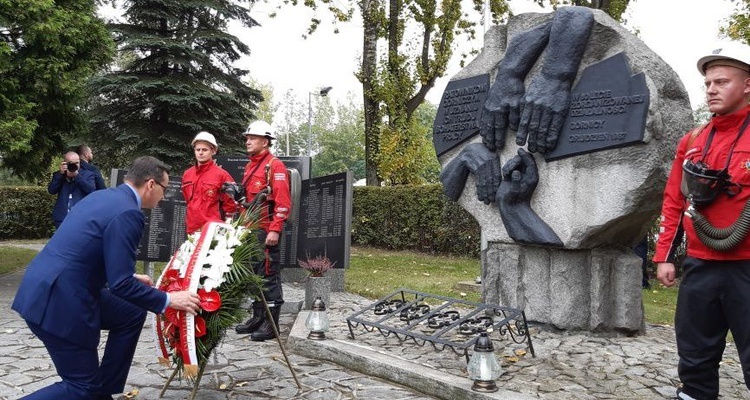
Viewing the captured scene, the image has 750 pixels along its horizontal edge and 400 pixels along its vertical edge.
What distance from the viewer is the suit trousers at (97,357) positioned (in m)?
3.17

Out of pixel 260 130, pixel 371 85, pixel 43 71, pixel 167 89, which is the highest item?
pixel 371 85

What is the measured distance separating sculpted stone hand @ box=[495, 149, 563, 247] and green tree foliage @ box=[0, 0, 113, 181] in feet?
20.7

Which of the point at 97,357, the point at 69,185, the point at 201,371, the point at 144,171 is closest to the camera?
the point at 97,357

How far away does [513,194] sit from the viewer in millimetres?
5875

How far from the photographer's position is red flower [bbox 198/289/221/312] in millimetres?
3596

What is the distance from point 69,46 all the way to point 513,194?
669 cm

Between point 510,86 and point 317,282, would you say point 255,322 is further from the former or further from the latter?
point 510,86

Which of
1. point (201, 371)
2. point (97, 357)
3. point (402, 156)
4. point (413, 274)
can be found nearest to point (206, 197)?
point (201, 371)

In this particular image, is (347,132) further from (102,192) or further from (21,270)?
(102,192)

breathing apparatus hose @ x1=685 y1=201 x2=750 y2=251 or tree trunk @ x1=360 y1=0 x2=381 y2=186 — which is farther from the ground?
tree trunk @ x1=360 y1=0 x2=381 y2=186

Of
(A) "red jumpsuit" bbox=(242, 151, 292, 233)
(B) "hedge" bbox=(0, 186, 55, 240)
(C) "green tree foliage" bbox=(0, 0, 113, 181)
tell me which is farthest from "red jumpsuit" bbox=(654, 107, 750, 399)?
(B) "hedge" bbox=(0, 186, 55, 240)

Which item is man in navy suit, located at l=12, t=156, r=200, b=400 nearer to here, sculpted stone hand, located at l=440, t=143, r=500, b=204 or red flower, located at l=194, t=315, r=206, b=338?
red flower, located at l=194, t=315, r=206, b=338

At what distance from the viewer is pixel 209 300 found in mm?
3615

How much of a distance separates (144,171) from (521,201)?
361 cm
